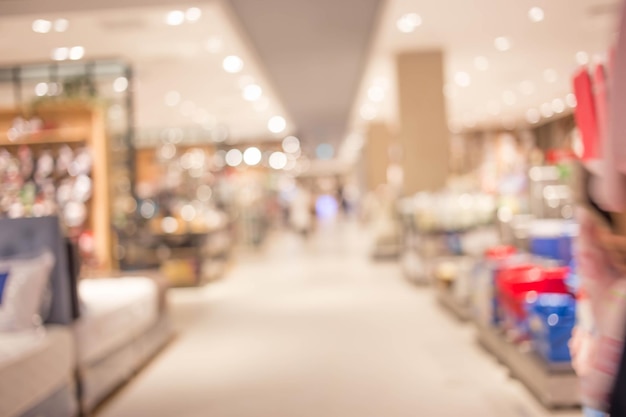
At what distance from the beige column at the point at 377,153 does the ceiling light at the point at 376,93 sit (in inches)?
160

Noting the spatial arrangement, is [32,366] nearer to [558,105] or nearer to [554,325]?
[554,325]

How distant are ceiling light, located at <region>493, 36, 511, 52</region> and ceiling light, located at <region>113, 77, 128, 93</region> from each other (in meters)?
5.79

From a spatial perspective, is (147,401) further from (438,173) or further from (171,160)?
(171,160)

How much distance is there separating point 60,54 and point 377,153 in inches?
484

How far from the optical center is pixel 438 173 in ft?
37.6

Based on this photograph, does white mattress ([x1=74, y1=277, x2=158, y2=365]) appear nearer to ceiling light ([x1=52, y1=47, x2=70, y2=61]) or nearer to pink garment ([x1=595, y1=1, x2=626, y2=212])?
pink garment ([x1=595, y1=1, x2=626, y2=212])

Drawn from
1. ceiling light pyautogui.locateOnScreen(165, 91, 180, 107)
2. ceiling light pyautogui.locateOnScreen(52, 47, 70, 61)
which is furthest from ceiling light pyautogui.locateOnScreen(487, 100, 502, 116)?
ceiling light pyautogui.locateOnScreen(52, 47, 70, 61)

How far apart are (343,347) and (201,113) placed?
41.4 ft

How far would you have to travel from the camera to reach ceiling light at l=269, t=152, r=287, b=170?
103ft

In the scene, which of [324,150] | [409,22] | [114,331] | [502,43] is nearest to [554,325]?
[114,331]

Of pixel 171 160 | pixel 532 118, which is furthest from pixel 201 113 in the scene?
pixel 532 118

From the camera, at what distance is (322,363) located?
5301 mm

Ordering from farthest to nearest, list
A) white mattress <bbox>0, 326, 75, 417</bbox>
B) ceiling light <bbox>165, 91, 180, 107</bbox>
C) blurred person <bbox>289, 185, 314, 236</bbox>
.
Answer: blurred person <bbox>289, 185, 314, 236</bbox>
ceiling light <bbox>165, 91, 180, 107</bbox>
white mattress <bbox>0, 326, 75, 417</bbox>

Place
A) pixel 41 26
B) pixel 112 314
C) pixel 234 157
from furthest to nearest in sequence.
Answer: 1. pixel 234 157
2. pixel 41 26
3. pixel 112 314
